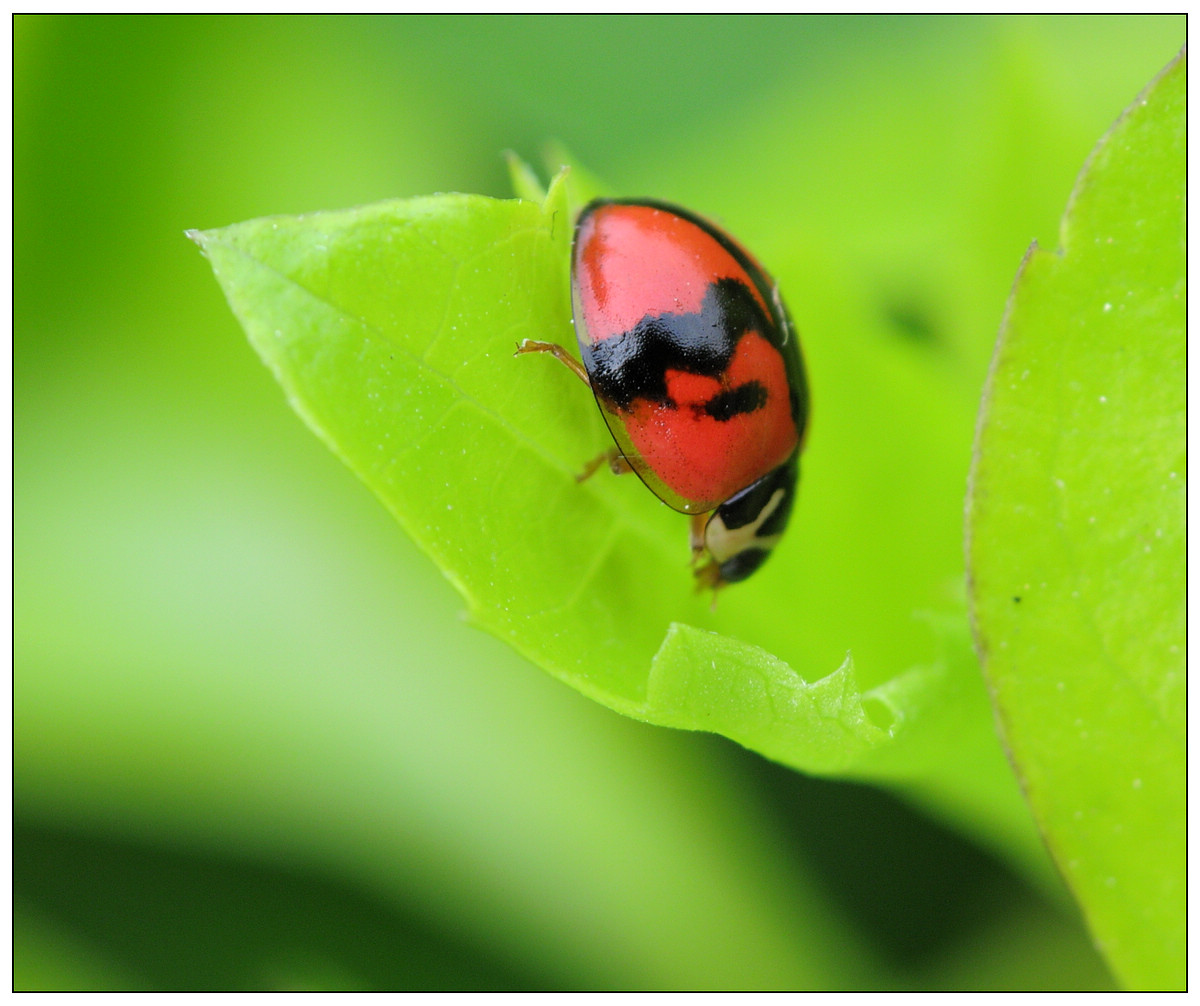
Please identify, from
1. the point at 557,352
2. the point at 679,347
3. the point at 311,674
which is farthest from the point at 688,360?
the point at 311,674

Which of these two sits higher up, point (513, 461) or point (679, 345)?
point (679, 345)

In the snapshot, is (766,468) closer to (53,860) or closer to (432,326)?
(432,326)

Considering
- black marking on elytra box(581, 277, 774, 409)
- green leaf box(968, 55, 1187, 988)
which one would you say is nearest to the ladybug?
black marking on elytra box(581, 277, 774, 409)

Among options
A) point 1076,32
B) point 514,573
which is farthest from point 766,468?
point 1076,32

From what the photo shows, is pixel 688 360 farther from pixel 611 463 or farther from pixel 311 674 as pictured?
pixel 311 674

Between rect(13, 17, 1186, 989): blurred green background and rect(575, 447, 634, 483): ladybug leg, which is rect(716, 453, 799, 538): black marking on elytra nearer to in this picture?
rect(575, 447, 634, 483): ladybug leg

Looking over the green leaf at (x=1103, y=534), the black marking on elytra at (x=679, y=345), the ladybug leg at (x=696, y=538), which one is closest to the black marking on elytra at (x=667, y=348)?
the black marking on elytra at (x=679, y=345)
